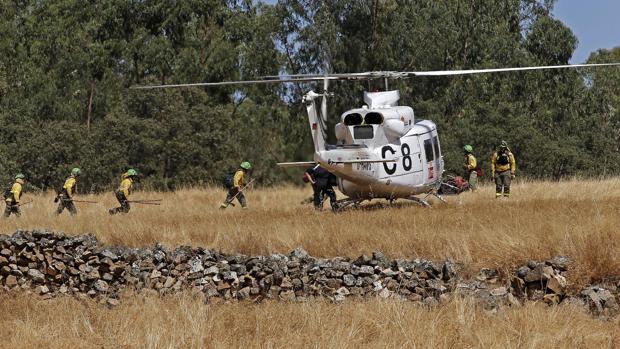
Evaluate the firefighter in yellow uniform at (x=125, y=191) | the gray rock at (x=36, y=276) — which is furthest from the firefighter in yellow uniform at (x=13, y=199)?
the gray rock at (x=36, y=276)

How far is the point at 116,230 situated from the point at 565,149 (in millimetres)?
30151

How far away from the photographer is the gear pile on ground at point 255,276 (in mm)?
13453

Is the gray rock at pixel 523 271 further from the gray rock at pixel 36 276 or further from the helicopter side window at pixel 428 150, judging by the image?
the gray rock at pixel 36 276

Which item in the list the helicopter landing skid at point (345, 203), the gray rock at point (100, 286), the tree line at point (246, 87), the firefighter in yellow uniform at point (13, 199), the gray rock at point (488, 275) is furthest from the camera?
the tree line at point (246, 87)

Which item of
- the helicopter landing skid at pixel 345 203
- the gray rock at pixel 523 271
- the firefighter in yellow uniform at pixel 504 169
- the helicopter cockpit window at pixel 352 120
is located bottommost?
the gray rock at pixel 523 271

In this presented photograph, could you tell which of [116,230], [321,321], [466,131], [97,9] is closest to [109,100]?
[97,9]

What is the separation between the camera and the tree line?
4103 centimetres

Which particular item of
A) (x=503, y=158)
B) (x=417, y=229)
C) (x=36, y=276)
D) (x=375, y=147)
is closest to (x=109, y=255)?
(x=36, y=276)

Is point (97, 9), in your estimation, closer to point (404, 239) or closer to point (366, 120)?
point (366, 120)

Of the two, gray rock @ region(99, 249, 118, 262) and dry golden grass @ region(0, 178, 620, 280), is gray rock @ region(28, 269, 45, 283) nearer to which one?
gray rock @ region(99, 249, 118, 262)

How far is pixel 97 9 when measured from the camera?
162 ft

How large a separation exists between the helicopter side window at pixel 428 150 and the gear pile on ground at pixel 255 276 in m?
7.07

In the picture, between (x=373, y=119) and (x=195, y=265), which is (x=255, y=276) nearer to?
(x=195, y=265)

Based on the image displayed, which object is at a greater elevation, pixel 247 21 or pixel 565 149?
pixel 247 21
